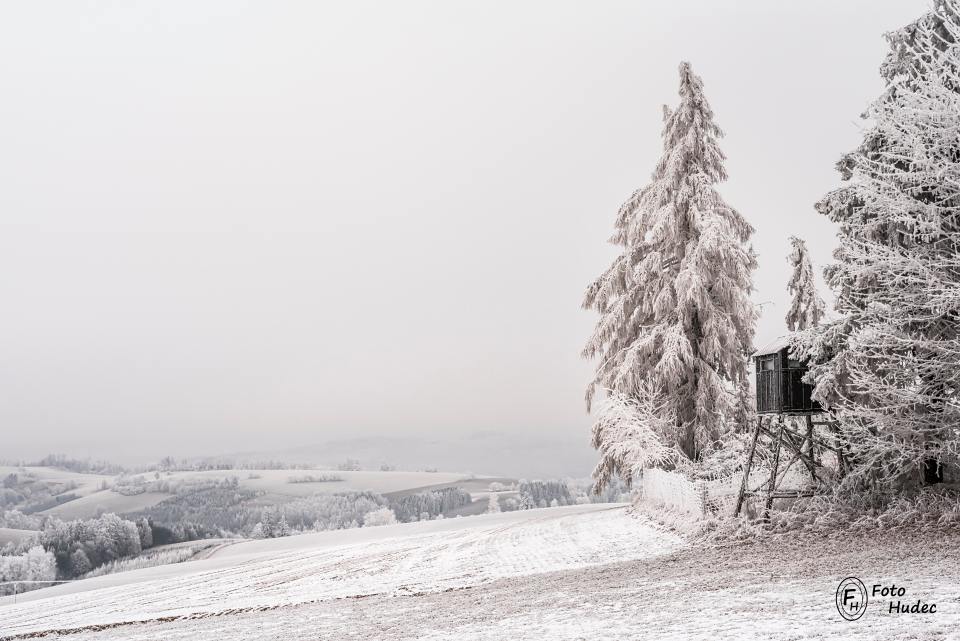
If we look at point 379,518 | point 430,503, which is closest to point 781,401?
point 379,518

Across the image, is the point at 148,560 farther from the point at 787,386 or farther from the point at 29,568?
the point at 787,386

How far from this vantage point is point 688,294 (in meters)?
21.6

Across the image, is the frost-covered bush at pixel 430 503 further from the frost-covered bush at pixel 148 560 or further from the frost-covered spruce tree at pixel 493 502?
the frost-covered bush at pixel 148 560

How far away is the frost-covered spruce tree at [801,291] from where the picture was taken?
67.6 feet

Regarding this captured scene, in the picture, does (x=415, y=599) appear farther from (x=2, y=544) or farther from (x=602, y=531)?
(x=2, y=544)

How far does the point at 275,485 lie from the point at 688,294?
6144 centimetres

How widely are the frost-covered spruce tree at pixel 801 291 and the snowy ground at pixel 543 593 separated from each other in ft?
24.4

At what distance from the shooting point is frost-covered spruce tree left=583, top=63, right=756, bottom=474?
22.0m

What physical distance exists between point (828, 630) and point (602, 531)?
12.5m

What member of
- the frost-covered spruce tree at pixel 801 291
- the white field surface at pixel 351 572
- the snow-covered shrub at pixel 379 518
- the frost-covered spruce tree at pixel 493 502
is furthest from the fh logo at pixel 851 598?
the snow-covered shrub at pixel 379 518

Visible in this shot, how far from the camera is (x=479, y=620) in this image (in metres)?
9.79

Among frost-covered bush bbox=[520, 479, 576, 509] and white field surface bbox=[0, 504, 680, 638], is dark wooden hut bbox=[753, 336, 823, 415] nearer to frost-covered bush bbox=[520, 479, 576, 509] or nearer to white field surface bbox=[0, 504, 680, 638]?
white field surface bbox=[0, 504, 680, 638]

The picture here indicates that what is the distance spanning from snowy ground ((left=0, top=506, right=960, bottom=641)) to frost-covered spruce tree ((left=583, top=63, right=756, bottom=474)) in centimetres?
415

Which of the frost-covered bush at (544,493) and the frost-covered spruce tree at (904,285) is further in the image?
the frost-covered bush at (544,493)
